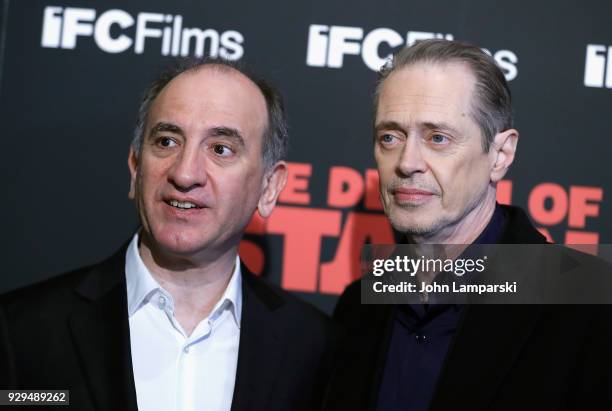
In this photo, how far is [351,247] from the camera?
3154 mm

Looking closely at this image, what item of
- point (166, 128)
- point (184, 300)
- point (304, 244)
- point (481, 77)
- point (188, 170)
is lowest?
point (184, 300)

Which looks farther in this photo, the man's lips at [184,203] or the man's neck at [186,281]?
the man's neck at [186,281]

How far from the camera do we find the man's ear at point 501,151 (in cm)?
237

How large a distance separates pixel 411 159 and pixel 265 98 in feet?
1.86

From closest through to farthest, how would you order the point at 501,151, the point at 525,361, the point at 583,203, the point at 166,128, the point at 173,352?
the point at 525,361, the point at 173,352, the point at 166,128, the point at 501,151, the point at 583,203

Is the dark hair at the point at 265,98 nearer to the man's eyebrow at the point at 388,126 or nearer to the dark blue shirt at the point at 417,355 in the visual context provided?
the man's eyebrow at the point at 388,126

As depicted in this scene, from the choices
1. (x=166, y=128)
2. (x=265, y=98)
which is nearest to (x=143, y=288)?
(x=166, y=128)

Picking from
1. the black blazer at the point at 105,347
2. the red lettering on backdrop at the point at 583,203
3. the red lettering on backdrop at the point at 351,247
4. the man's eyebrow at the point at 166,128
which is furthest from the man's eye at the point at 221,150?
the red lettering on backdrop at the point at 583,203

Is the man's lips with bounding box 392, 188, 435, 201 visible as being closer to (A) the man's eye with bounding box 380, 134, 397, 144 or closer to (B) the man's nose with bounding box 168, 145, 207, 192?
(A) the man's eye with bounding box 380, 134, 397, 144

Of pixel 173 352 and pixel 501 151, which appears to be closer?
pixel 173 352

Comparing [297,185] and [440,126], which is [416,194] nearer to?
[440,126]

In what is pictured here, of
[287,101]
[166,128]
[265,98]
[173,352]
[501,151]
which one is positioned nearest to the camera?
[173,352]

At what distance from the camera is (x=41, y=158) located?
10.5 feet

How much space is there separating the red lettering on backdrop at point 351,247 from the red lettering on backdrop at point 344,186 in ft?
0.23
